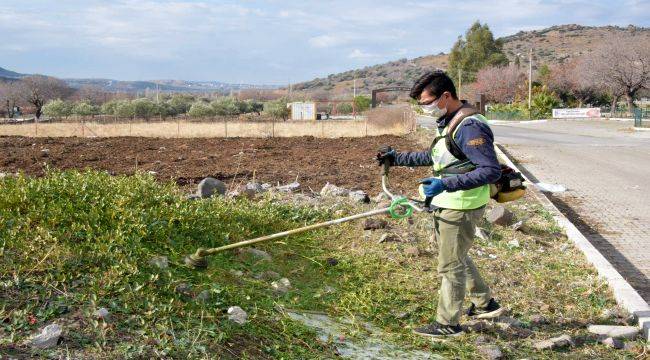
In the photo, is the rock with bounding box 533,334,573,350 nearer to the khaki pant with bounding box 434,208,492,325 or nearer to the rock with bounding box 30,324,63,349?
the khaki pant with bounding box 434,208,492,325

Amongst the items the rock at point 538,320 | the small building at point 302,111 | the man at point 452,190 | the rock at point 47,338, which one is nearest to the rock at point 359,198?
the rock at point 538,320

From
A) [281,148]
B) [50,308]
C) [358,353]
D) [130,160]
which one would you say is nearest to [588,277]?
[358,353]

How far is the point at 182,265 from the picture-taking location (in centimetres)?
467

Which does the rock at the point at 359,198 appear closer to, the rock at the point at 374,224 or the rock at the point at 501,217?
the rock at the point at 374,224

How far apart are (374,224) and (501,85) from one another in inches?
2656

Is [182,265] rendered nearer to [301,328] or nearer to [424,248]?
[301,328]

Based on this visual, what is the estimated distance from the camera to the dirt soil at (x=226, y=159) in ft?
40.7

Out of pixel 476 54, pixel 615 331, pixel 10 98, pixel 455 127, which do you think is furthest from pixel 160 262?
pixel 476 54

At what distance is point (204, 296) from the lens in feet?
13.9

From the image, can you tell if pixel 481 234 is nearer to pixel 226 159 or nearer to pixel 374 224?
pixel 374 224

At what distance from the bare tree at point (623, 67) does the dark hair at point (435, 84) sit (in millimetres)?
51478

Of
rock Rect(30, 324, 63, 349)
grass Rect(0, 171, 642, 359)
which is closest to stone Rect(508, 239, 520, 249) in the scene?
grass Rect(0, 171, 642, 359)

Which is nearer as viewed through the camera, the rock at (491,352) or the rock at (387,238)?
the rock at (491,352)

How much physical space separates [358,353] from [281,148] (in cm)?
1616
